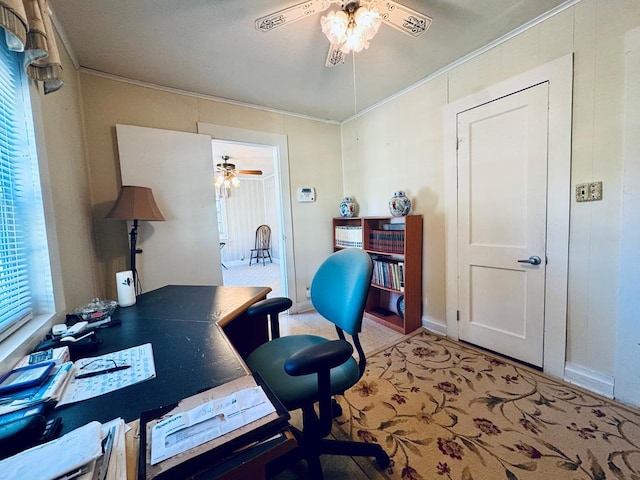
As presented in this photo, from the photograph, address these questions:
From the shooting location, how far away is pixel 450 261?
2.32 meters

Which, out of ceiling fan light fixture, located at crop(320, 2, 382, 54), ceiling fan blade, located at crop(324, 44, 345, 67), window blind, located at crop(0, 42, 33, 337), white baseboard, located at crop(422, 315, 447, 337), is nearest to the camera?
window blind, located at crop(0, 42, 33, 337)

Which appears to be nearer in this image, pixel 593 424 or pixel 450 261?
pixel 593 424

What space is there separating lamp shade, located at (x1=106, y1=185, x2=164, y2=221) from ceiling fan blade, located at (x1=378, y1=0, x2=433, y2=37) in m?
2.04

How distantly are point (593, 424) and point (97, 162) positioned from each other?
376 cm

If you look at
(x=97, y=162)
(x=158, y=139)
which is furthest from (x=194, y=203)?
(x=97, y=162)

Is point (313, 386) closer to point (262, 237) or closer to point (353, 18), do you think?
point (353, 18)

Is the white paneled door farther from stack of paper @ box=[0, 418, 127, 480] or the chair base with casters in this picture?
stack of paper @ box=[0, 418, 127, 480]

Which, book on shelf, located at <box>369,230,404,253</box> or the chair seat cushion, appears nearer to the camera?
the chair seat cushion

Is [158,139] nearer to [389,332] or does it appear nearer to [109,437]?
[109,437]

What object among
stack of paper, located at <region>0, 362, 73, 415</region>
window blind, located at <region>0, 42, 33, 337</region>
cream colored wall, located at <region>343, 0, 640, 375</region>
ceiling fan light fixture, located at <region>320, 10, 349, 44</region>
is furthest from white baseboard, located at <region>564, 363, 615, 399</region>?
window blind, located at <region>0, 42, 33, 337</region>

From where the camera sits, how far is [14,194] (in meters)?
1.11

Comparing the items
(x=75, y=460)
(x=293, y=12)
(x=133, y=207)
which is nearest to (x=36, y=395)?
(x=75, y=460)

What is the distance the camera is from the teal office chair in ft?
3.00

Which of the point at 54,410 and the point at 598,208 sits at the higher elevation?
the point at 598,208
